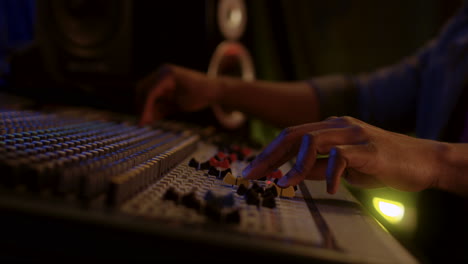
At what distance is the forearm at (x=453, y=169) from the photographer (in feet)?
1.76

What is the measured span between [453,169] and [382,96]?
2.25ft

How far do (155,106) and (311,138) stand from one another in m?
0.60

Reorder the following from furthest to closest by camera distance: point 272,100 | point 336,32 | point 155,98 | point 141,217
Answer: point 336,32, point 272,100, point 155,98, point 141,217

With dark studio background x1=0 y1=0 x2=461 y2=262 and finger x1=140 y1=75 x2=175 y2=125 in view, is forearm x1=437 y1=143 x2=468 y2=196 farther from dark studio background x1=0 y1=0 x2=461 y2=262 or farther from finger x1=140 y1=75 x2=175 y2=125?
finger x1=140 y1=75 x2=175 y2=125

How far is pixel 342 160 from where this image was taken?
1.38 ft

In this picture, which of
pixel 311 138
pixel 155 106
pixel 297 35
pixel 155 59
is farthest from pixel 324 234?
pixel 297 35

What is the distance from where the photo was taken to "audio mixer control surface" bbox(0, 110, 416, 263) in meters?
0.25

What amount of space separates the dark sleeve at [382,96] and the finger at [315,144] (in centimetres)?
74

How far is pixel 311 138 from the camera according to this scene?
44 centimetres

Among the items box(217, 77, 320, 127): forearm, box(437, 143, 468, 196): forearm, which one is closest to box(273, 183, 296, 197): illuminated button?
box(437, 143, 468, 196): forearm

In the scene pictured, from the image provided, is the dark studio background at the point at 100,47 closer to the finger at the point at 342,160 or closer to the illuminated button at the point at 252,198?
the finger at the point at 342,160

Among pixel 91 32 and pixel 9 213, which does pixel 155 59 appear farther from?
pixel 9 213

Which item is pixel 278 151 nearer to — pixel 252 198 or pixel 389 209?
pixel 252 198

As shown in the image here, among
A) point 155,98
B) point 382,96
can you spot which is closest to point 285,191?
point 155,98
